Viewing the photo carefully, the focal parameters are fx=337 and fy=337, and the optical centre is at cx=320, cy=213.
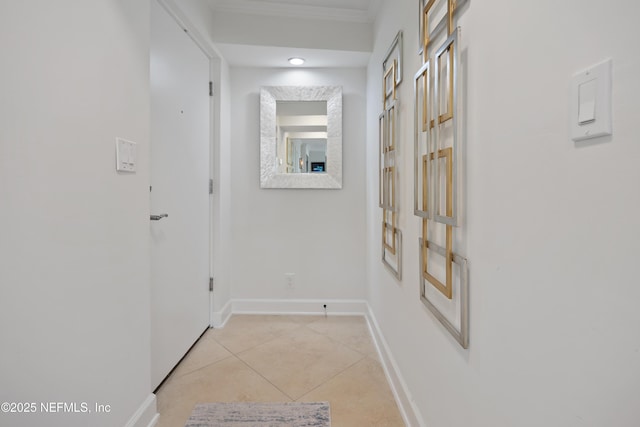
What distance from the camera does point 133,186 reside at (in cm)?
140

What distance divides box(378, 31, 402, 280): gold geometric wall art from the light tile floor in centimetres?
67

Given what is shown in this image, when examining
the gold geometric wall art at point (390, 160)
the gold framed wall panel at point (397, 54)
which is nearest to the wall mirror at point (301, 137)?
the gold geometric wall art at point (390, 160)

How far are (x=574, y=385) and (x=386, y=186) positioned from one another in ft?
4.99

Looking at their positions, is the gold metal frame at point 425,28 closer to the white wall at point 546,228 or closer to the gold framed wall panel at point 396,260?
the white wall at point 546,228

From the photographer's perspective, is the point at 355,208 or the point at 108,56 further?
the point at 355,208

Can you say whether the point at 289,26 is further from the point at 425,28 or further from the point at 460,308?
the point at 460,308

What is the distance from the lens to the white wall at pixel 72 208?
0.88 m

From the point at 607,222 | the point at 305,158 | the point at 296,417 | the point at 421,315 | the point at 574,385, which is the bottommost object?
the point at 296,417

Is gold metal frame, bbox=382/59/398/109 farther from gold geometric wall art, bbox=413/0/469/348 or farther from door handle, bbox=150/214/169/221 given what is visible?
door handle, bbox=150/214/169/221

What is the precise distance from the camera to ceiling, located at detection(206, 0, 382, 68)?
2.50m

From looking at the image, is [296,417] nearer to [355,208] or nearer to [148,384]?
[148,384]

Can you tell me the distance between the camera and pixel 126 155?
134cm

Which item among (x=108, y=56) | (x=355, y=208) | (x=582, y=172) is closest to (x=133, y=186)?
(x=108, y=56)

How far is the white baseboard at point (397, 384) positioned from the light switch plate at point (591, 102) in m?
1.28
